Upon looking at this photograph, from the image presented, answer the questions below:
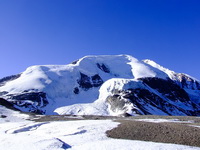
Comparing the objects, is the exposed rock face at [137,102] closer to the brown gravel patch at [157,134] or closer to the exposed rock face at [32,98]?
the exposed rock face at [32,98]

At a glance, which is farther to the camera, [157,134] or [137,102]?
[137,102]

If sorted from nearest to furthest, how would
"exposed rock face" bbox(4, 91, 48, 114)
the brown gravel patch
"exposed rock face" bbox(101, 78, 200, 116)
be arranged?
the brown gravel patch → "exposed rock face" bbox(101, 78, 200, 116) → "exposed rock face" bbox(4, 91, 48, 114)

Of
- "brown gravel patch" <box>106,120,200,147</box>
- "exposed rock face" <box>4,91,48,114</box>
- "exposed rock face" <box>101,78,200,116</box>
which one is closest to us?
"brown gravel patch" <box>106,120,200,147</box>

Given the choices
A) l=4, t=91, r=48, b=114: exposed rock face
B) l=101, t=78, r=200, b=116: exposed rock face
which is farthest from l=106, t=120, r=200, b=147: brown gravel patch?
l=4, t=91, r=48, b=114: exposed rock face

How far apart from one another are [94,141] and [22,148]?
6.93 meters

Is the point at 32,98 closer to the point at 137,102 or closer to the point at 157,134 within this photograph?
the point at 137,102

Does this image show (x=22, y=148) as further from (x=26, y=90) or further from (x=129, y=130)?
(x=26, y=90)

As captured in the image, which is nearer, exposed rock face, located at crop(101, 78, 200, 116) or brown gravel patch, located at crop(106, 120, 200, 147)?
brown gravel patch, located at crop(106, 120, 200, 147)

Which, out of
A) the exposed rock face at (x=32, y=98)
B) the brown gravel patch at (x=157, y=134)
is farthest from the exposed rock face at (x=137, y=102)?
the brown gravel patch at (x=157, y=134)

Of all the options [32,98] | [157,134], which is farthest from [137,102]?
[157,134]

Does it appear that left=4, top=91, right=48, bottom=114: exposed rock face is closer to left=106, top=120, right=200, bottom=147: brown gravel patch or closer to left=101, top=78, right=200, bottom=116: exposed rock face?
left=101, top=78, right=200, bottom=116: exposed rock face

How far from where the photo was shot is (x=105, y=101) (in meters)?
160

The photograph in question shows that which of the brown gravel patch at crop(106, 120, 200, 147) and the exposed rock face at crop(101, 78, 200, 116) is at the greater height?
the brown gravel patch at crop(106, 120, 200, 147)

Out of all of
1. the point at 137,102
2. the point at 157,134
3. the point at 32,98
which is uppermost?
the point at 157,134
